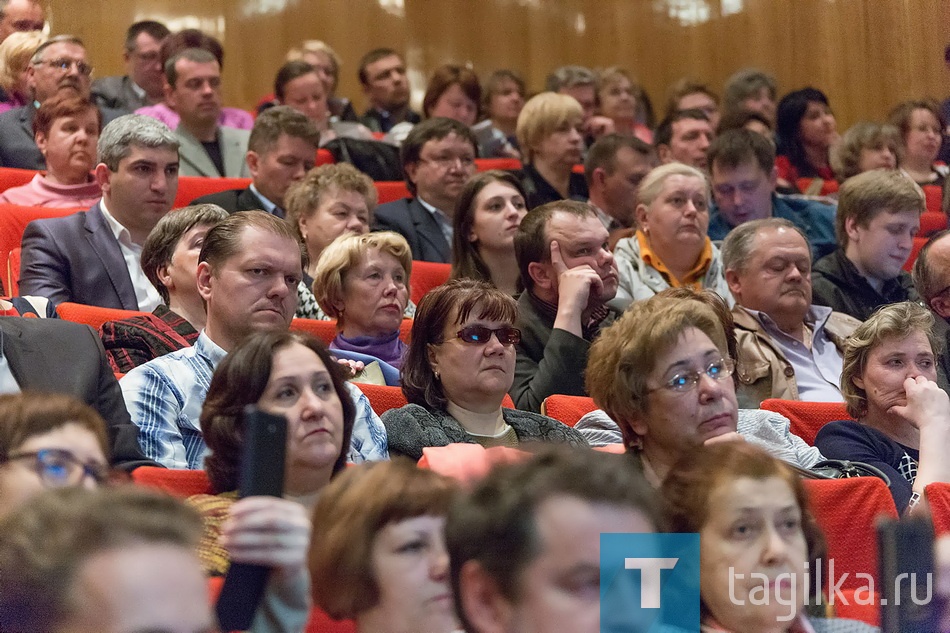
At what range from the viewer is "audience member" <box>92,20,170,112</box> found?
10.4 feet

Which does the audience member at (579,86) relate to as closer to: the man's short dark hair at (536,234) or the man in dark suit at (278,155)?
the man in dark suit at (278,155)

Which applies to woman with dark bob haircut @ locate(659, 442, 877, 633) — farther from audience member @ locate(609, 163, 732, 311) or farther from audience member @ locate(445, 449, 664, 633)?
audience member @ locate(609, 163, 732, 311)

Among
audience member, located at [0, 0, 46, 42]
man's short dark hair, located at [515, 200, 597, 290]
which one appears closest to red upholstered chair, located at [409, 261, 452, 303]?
man's short dark hair, located at [515, 200, 597, 290]

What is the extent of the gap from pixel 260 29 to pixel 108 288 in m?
2.13

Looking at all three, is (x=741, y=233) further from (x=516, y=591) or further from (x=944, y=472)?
(x=516, y=591)

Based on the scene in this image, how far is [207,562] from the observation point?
1.00m

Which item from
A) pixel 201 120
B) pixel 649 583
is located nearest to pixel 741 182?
pixel 201 120

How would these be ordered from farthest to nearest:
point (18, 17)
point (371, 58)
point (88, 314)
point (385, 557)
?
point (371, 58), point (18, 17), point (88, 314), point (385, 557)

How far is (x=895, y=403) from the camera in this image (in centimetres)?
165

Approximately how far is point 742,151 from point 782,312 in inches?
29.5

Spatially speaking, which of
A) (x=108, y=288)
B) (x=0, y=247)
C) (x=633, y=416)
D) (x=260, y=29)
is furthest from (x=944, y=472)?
(x=260, y=29)

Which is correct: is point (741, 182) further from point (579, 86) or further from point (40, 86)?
point (40, 86)

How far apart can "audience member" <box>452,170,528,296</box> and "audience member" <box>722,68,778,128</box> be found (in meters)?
1.54

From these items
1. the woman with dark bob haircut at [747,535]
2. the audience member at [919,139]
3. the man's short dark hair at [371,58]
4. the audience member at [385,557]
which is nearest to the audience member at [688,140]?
→ the audience member at [919,139]
